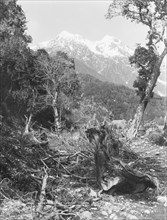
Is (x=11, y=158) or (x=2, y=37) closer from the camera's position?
(x=11, y=158)

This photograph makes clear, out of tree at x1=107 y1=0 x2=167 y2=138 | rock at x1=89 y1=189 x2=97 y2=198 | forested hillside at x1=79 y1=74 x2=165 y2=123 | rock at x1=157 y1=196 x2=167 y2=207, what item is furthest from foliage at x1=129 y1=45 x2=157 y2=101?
forested hillside at x1=79 y1=74 x2=165 y2=123

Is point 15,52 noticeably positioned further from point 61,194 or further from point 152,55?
point 61,194

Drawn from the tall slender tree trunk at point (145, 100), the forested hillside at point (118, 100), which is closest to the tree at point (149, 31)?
the tall slender tree trunk at point (145, 100)

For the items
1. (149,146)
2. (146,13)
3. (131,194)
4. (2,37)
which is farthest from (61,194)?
(2,37)

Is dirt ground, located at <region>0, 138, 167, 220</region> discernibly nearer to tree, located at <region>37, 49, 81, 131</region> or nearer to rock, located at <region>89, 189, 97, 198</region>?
rock, located at <region>89, 189, 97, 198</region>

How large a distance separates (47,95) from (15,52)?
4211mm

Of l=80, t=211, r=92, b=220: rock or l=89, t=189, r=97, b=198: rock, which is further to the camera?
l=89, t=189, r=97, b=198: rock

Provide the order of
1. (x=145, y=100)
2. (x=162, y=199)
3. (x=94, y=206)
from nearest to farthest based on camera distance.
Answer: (x=94, y=206), (x=162, y=199), (x=145, y=100)

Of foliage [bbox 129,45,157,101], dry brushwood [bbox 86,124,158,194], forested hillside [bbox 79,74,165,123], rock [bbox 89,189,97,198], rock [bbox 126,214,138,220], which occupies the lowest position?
forested hillside [bbox 79,74,165,123]

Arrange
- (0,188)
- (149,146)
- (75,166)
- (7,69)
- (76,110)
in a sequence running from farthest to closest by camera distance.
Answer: (76,110), (7,69), (149,146), (75,166), (0,188)

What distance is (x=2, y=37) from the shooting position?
1959 centimetres

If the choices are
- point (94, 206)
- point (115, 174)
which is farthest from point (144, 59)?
point (94, 206)

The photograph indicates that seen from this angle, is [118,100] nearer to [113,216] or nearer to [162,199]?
[162,199]

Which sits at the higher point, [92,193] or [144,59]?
[144,59]
